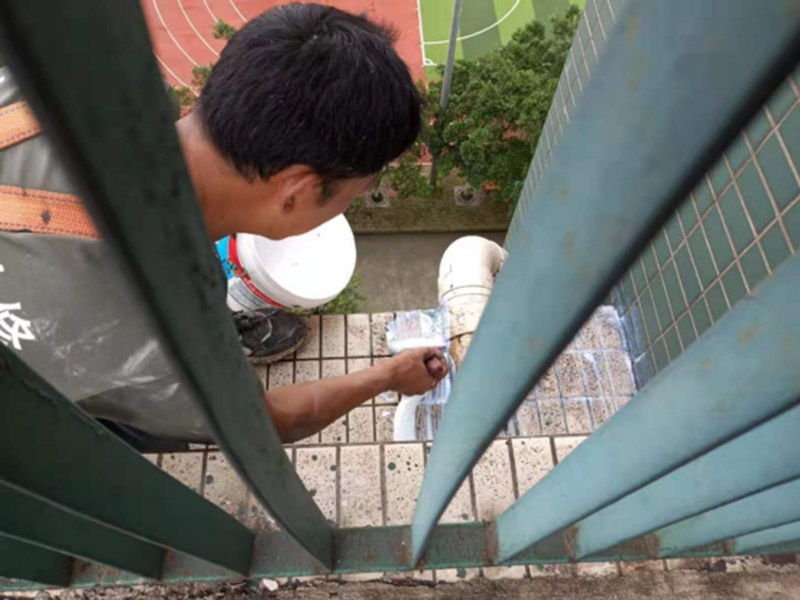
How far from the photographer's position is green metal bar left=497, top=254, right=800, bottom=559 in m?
0.40

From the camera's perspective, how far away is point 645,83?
1.16 ft

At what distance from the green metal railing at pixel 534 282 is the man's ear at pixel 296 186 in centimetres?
70

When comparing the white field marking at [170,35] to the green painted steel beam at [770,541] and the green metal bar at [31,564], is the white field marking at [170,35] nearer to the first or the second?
the green metal bar at [31,564]

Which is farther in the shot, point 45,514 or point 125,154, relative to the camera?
point 45,514

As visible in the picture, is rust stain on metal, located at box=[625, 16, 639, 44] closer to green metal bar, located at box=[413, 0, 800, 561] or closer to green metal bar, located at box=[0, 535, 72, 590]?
green metal bar, located at box=[413, 0, 800, 561]

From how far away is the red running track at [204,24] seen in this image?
10625 mm

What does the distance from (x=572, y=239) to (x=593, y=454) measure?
455 mm

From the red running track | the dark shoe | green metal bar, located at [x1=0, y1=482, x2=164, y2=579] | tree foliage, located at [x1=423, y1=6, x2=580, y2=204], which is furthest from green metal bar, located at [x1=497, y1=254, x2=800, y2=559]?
the red running track

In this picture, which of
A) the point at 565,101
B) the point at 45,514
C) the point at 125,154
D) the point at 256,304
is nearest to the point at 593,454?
the point at 125,154

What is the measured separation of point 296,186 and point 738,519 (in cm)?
123

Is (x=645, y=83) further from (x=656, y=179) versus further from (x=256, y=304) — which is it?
(x=256, y=304)

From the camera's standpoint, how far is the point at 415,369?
7.04 feet

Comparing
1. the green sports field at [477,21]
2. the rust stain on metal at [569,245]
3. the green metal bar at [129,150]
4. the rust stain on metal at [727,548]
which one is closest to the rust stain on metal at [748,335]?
the rust stain on metal at [569,245]

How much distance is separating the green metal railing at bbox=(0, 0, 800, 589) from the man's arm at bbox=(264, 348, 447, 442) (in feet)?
2.59
